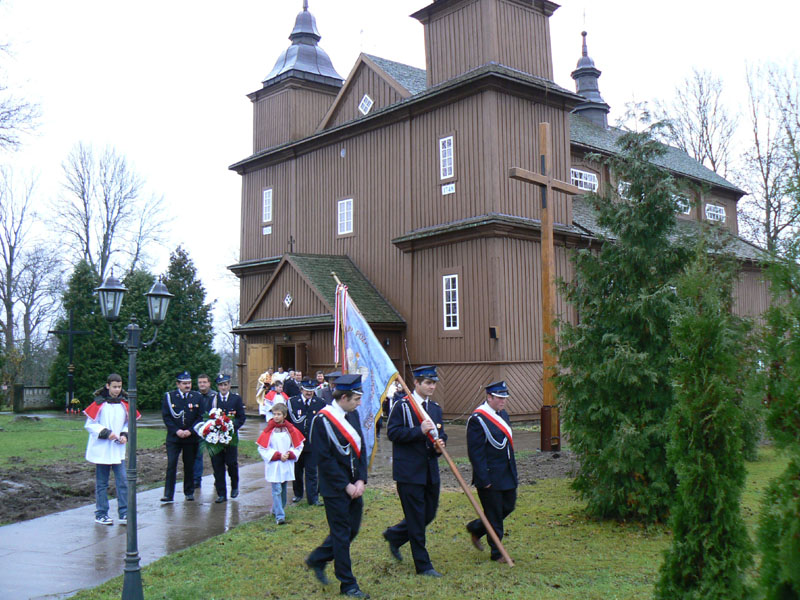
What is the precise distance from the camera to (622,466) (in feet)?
28.2

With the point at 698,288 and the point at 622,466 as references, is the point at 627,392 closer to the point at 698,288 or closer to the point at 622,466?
the point at 622,466

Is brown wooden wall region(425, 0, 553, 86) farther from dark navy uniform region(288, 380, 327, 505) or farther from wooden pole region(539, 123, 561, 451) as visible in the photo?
dark navy uniform region(288, 380, 327, 505)

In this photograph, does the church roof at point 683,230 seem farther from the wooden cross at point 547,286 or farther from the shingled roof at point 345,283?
the shingled roof at point 345,283

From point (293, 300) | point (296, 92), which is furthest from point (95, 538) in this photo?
point (296, 92)

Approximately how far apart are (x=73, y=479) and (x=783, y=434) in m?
13.0

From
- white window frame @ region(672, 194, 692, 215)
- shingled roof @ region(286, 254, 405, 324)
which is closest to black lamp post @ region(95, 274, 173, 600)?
white window frame @ region(672, 194, 692, 215)

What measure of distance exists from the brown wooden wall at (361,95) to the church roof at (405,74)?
1.46 ft

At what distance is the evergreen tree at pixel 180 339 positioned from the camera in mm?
32688

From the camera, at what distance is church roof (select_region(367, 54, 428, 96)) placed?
2589cm

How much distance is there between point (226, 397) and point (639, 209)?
6.92 metres

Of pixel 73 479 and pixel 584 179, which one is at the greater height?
pixel 584 179

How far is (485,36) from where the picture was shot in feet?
74.3

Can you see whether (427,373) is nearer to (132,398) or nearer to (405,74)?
(132,398)

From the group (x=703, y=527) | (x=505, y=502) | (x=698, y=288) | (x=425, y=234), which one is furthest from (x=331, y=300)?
(x=703, y=527)
